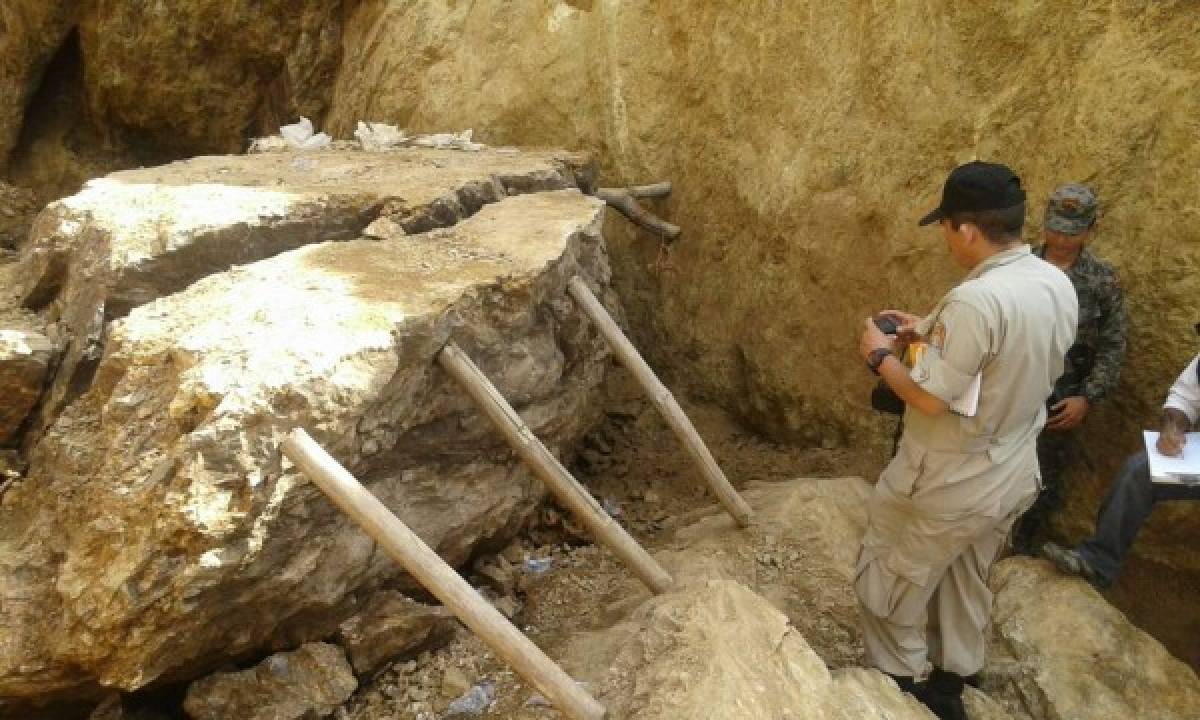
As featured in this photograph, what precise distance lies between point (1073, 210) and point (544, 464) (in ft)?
7.76

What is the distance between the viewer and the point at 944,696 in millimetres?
3230

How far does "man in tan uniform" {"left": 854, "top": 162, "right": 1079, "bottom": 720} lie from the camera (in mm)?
2682

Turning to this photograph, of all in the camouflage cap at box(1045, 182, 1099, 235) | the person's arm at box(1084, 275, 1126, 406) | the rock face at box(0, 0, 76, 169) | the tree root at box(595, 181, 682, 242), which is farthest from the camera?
the rock face at box(0, 0, 76, 169)

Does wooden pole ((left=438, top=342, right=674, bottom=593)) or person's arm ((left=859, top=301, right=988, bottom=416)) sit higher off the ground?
person's arm ((left=859, top=301, right=988, bottom=416))

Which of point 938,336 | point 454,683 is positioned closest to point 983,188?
point 938,336

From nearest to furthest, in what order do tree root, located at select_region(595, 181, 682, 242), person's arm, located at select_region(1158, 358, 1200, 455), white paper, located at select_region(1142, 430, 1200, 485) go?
white paper, located at select_region(1142, 430, 1200, 485)
person's arm, located at select_region(1158, 358, 1200, 455)
tree root, located at select_region(595, 181, 682, 242)

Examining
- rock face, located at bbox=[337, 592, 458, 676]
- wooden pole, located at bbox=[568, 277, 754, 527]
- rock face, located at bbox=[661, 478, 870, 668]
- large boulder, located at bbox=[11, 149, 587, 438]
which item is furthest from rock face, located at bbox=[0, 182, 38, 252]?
rock face, located at bbox=[661, 478, 870, 668]

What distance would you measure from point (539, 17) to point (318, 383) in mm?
3807

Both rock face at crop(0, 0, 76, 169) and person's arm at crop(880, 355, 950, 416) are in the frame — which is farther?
rock face at crop(0, 0, 76, 169)

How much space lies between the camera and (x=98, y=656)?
2.65m

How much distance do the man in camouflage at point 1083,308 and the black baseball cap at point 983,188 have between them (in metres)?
1.13

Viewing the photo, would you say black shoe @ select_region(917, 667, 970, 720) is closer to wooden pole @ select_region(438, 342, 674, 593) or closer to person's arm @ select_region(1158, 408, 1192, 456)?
wooden pole @ select_region(438, 342, 674, 593)

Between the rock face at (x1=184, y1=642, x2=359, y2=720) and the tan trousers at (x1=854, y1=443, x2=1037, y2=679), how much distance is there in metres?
1.84

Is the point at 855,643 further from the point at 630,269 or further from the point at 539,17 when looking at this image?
the point at 539,17
